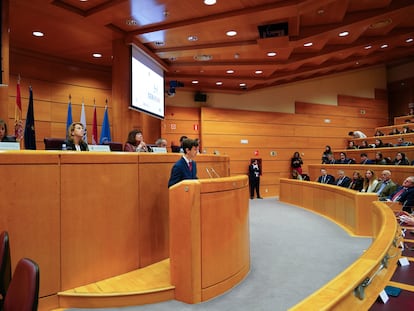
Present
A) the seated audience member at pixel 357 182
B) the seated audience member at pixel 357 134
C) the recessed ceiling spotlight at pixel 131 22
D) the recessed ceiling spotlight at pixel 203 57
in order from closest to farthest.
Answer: the recessed ceiling spotlight at pixel 131 22 → the seated audience member at pixel 357 182 → the recessed ceiling spotlight at pixel 203 57 → the seated audience member at pixel 357 134

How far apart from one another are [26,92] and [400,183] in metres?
7.24

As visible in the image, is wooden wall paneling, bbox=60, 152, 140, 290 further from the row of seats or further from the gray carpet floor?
the row of seats

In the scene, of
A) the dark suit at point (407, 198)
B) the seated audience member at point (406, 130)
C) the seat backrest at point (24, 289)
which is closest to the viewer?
the seat backrest at point (24, 289)

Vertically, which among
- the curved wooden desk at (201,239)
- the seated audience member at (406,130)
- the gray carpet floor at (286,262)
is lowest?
the gray carpet floor at (286,262)

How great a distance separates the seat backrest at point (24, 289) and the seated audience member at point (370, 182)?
6116mm

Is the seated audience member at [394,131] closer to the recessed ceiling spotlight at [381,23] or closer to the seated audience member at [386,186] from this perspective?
the recessed ceiling spotlight at [381,23]

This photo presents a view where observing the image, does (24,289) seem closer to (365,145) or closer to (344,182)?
(344,182)

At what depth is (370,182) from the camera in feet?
21.0

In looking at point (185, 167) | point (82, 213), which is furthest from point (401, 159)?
point (82, 213)

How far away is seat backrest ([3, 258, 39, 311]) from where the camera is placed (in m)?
1.18

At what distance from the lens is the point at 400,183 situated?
6.06 m

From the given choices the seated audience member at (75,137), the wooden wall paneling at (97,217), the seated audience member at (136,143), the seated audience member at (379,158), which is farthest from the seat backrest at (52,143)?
the seated audience member at (379,158)

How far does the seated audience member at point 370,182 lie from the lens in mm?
6215

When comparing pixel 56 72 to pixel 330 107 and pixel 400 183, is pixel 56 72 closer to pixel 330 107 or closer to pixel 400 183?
pixel 400 183
